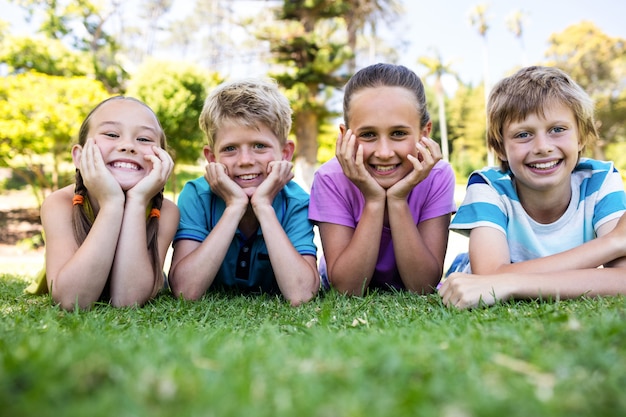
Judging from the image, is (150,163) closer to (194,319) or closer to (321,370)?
(194,319)

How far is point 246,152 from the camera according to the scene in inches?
145

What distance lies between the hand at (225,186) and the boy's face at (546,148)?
1836 mm

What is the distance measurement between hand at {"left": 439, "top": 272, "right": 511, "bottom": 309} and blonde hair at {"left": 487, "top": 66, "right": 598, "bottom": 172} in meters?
1.23

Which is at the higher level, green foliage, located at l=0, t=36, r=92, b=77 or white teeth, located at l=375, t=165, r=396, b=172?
green foliage, located at l=0, t=36, r=92, b=77

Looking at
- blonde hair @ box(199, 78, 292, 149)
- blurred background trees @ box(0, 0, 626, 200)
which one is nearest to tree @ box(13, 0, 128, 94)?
blurred background trees @ box(0, 0, 626, 200)

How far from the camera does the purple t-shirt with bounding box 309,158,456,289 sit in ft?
12.1

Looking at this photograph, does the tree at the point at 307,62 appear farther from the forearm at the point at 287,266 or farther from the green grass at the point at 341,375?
the green grass at the point at 341,375

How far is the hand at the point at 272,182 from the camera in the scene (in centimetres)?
351

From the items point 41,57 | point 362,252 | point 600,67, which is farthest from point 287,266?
point 600,67

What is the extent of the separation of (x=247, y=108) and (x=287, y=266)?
4.00 ft

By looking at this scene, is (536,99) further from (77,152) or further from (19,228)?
(19,228)

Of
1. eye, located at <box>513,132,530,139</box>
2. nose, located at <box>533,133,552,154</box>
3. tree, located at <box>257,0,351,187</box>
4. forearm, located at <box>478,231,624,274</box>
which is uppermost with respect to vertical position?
tree, located at <box>257,0,351,187</box>

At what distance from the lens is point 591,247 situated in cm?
296

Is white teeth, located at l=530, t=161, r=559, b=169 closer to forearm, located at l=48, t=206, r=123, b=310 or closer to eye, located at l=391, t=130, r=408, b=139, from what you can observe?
eye, located at l=391, t=130, r=408, b=139
